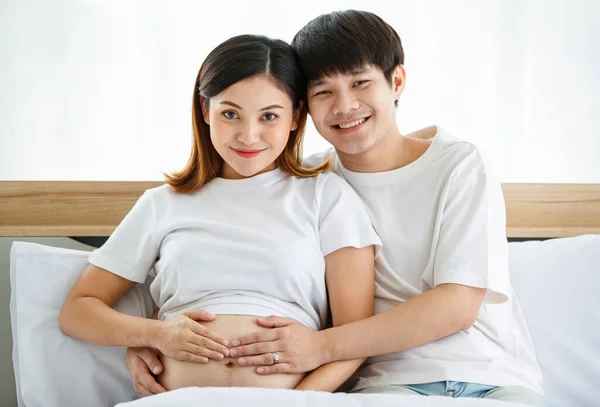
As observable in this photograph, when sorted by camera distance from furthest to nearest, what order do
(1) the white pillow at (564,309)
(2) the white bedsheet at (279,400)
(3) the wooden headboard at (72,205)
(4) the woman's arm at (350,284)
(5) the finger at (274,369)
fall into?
1. (3) the wooden headboard at (72,205)
2. (1) the white pillow at (564,309)
3. (4) the woman's arm at (350,284)
4. (5) the finger at (274,369)
5. (2) the white bedsheet at (279,400)

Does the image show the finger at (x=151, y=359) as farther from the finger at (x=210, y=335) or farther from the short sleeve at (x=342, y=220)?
the short sleeve at (x=342, y=220)

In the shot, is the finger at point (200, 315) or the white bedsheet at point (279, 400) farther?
the finger at point (200, 315)

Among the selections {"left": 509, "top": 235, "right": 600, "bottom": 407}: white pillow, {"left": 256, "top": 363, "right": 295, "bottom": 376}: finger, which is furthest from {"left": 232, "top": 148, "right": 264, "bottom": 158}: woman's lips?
{"left": 509, "top": 235, "right": 600, "bottom": 407}: white pillow

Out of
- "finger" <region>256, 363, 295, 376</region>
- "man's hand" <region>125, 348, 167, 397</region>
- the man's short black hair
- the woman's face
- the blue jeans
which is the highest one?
the man's short black hair

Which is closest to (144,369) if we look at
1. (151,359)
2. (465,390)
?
(151,359)

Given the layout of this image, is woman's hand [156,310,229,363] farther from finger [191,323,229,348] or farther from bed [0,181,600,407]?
bed [0,181,600,407]

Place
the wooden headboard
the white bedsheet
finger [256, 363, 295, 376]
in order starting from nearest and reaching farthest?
1. the white bedsheet
2. finger [256, 363, 295, 376]
3. the wooden headboard

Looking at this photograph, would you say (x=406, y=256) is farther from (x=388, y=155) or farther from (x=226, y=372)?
(x=226, y=372)

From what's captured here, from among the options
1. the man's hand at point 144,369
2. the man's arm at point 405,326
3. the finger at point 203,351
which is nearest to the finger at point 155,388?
the man's hand at point 144,369

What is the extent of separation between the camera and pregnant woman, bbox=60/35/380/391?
1377mm

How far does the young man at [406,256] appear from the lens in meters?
1.35

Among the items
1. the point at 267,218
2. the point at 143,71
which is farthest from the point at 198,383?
the point at 143,71

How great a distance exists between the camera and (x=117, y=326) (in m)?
1.42

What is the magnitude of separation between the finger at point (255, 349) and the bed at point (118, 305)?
0.26 m
